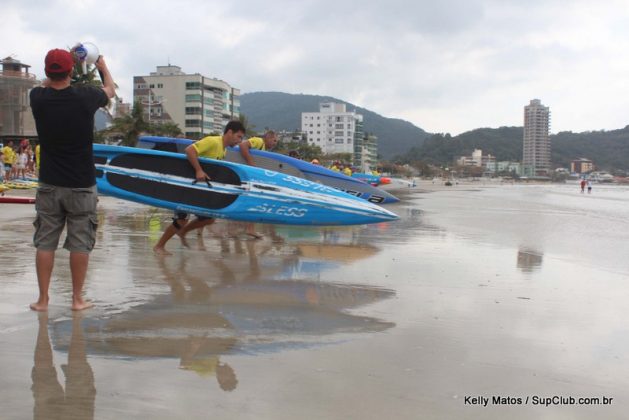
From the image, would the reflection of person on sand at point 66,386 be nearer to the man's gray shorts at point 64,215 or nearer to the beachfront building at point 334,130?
the man's gray shorts at point 64,215

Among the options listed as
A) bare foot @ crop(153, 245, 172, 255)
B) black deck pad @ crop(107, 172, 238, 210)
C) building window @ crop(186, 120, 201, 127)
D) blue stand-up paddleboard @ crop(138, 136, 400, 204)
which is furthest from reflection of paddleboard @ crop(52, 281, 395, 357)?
building window @ crop(186, 120, 201, 127)

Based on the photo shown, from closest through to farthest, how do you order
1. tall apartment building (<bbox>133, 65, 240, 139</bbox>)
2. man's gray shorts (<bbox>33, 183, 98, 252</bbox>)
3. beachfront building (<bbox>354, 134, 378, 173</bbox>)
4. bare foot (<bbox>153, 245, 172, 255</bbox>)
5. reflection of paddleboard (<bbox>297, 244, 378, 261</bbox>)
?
man's gray shorts (<bbox>33, 183, 98, 252</bbox>), bare foot (<bbox>153, 245, 172, 255</bbox>), reflection of paddleboard (<bbox>297, 244, 378, 261</bbox>), tall apartment building (<bbox>133, 65, 240, 139</bbox>), beachfront building (<bbox>354, 134, 378, 173</bbox>)

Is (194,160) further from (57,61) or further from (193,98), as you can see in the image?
(193,98)

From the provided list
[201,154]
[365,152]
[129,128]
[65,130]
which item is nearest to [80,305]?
[65,130]

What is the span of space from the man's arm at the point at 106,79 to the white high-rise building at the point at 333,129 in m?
173

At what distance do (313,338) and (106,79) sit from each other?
2544 mm

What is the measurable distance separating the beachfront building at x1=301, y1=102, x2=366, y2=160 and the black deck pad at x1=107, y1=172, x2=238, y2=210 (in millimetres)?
170473

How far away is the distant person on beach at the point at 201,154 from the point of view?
272 inches

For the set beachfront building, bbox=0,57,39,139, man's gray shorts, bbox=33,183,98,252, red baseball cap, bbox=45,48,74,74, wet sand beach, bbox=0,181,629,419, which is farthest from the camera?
beachfront building, bbox=0,57,39,139

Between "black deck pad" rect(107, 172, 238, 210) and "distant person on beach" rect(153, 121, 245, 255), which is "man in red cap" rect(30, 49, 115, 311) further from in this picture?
"black deck pad" rect(107, 172, 238, 210)

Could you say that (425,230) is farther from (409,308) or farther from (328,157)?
(328,157)

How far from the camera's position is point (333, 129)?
594ft

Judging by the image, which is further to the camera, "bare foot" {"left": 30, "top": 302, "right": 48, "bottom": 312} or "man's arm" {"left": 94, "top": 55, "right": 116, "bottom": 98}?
"man's arm" {"left": 94, "top": 55, "right": 116, "bottom": 98}

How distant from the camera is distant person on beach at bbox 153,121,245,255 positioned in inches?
272
